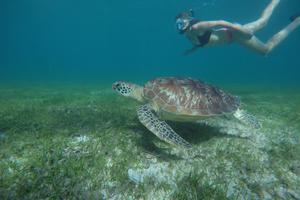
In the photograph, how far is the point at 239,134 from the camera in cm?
613

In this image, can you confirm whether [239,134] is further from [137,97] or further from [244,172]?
[137,97]

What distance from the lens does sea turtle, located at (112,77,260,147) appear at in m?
5.09

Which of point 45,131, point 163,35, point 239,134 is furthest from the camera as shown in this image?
point 163,35

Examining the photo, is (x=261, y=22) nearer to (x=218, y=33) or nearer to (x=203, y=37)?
(x=218, y=33)

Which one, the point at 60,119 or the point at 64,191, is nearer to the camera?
the point at 64,191

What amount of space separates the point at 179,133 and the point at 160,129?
4.13 feet

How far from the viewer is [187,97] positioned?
17.6 ft

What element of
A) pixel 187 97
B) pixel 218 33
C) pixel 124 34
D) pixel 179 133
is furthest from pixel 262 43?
pixel 124 34

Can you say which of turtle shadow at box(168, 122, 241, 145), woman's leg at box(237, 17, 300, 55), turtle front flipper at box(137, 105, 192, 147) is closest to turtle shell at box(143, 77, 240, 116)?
turtle front flipper at box(137, 105, 192, 147)

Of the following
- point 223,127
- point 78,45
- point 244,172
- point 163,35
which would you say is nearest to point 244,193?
point 244,172

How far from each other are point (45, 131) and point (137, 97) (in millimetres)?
2478

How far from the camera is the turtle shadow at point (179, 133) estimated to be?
470 centimetres

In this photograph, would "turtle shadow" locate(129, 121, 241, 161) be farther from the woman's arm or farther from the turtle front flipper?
the woman's arm

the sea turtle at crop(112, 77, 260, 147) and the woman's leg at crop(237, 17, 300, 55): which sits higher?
the woman's leg at crop(237, 17, 300, 55)
